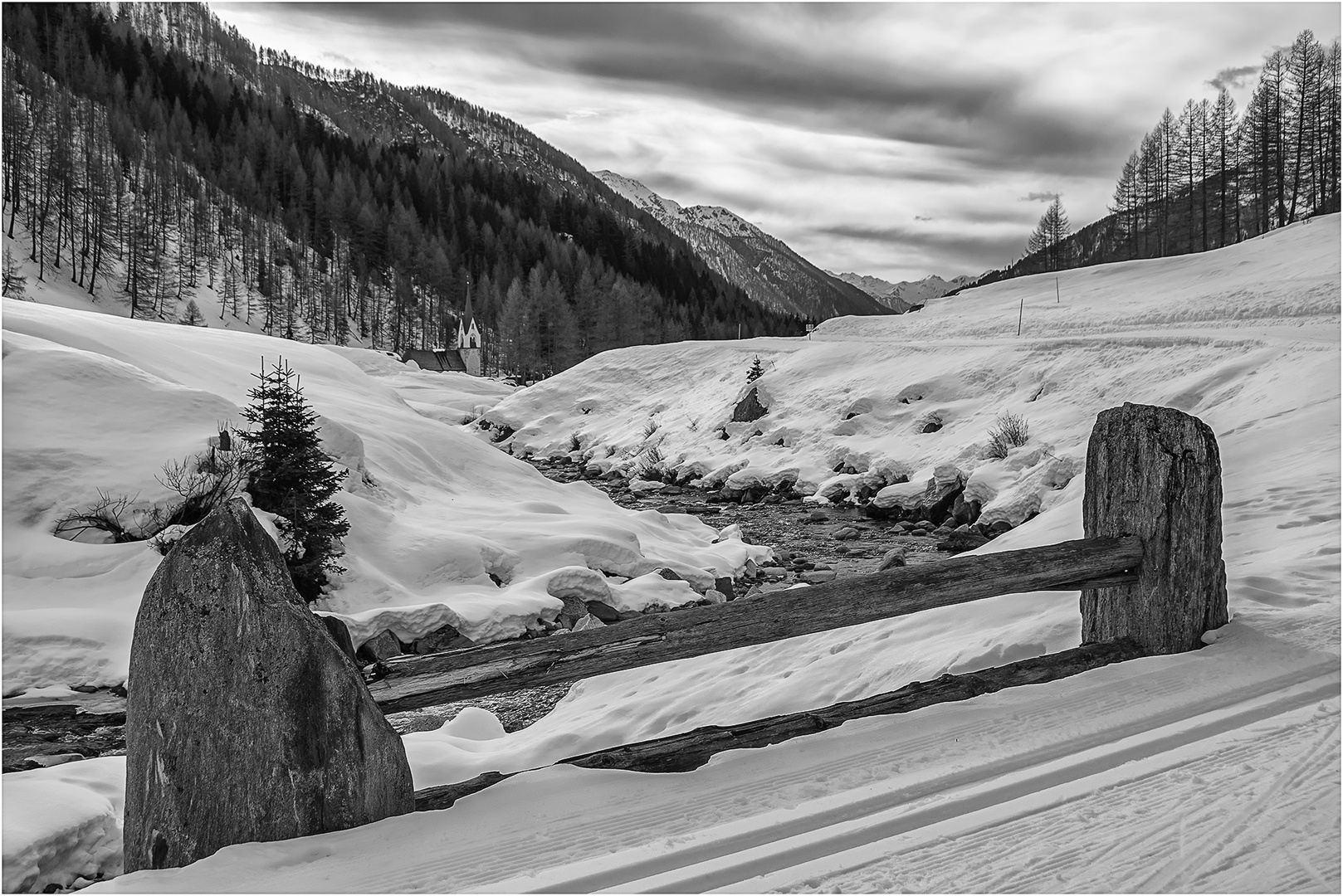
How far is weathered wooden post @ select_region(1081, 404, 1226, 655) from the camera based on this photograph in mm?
3131

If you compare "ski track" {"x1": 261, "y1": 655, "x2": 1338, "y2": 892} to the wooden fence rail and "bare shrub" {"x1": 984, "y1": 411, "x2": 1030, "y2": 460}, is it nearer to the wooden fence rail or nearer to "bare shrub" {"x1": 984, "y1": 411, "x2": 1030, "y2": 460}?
the wooden fence rail

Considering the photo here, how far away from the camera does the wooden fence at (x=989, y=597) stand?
2537 mm

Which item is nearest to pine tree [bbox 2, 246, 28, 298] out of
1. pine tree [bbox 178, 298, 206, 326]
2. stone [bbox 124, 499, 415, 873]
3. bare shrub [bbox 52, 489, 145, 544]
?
pine tree [bbox 178, 298, 206, 326]

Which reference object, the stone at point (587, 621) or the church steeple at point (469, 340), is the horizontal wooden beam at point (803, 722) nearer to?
the stone at point (587, 621)

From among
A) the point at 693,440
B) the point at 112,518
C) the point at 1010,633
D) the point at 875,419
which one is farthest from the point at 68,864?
the point at 693,440

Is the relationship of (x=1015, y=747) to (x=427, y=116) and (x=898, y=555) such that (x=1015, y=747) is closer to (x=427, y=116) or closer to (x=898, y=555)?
(x=898, y=555)

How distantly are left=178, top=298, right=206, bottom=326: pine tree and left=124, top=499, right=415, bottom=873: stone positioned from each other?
75890 millimetres

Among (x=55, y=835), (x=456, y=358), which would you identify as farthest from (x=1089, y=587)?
(x=456, y=358)

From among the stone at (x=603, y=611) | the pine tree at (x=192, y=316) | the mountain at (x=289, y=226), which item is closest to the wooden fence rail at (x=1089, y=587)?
the stone at (x=603, y=611)

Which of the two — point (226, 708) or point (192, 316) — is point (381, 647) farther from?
point (192, 316)

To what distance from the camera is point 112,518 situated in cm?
858

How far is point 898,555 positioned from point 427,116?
204m

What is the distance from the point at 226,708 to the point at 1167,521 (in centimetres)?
337

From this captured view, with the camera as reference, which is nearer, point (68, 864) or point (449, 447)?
point (68, 864)
